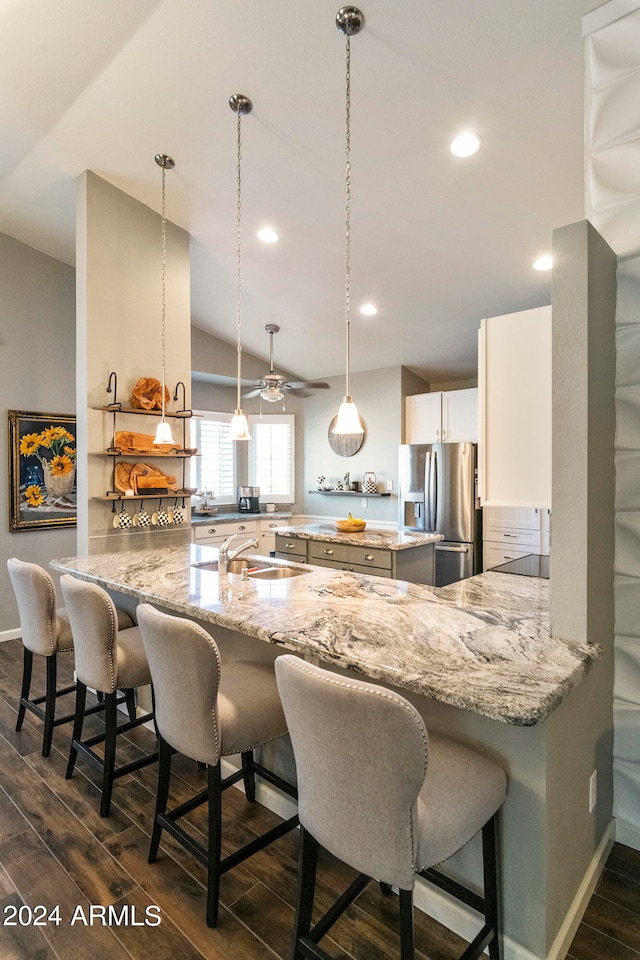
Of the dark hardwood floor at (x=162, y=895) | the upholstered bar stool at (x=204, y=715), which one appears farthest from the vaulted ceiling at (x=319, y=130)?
the dark hardwood floor at (x=162, y=895)

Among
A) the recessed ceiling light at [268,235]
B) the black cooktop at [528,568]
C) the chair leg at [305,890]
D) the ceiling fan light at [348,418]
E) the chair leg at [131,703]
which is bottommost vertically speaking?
the chair leg at [131,703]

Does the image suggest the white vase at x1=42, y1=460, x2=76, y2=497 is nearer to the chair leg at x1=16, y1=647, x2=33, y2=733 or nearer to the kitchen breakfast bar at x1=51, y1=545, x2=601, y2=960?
the chair leg at x1=16, y1=647, x2=33, y2=733

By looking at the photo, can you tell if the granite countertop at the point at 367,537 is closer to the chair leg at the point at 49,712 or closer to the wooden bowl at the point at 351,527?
the wooden bowl at the point at 351,527

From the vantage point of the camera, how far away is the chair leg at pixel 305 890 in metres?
1.30

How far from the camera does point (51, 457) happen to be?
452cm

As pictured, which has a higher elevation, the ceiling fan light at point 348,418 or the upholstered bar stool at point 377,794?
the ceiling fan light at point 348,418

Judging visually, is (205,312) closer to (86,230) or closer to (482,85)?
(86,230)

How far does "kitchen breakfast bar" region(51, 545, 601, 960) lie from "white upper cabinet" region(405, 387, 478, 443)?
11.0 feet

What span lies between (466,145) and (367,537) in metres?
2.61

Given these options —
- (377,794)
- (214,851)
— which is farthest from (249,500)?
(377,794)

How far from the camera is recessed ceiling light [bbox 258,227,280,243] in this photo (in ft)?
11.9

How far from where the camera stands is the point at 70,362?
4656 mm

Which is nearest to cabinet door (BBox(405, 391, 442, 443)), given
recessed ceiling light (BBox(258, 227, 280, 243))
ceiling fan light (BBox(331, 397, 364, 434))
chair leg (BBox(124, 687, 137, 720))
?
recessed ceiling light (BBox(258, 227, 280, 243))

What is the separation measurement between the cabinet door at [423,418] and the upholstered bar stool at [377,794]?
172 inches
